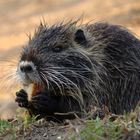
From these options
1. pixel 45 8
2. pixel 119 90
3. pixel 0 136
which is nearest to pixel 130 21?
pixel 45 8

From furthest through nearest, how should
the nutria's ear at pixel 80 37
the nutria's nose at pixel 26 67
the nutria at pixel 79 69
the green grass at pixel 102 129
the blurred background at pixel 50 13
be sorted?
1. the blurred background at pixel 50 13
2. the nutria's ear at pixel 80 37
3. the nutria at pixel 79 69
4. the nutria's nose at pixel 26 67
5. the green grass at pixel 102 129

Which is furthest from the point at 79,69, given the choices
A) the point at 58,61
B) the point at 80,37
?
the point at 80,37

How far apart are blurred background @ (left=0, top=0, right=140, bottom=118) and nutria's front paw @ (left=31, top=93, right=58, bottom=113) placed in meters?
7.78

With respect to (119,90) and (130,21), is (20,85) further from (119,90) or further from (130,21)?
(130,21)

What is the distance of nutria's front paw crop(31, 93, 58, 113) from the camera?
570cm

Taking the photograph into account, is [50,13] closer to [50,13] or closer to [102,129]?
[50,13]

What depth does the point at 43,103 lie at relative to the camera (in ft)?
18.7

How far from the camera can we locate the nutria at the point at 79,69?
577 cm

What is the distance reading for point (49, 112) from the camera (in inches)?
228

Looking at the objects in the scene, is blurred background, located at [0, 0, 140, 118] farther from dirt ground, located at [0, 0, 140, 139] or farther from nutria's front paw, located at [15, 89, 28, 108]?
nutria's front paw, located at [15, 89, 28, 108]

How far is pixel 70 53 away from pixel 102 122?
1.55 metres

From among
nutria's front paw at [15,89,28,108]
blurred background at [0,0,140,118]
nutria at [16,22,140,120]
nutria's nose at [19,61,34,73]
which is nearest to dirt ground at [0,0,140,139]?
Result: blurred background at [0,0,140,118]

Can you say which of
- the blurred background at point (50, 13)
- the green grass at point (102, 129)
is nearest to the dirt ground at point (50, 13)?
the blurred background at point (50, 13)

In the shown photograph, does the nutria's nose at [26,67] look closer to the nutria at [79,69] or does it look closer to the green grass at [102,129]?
the nutria at [79,69]
